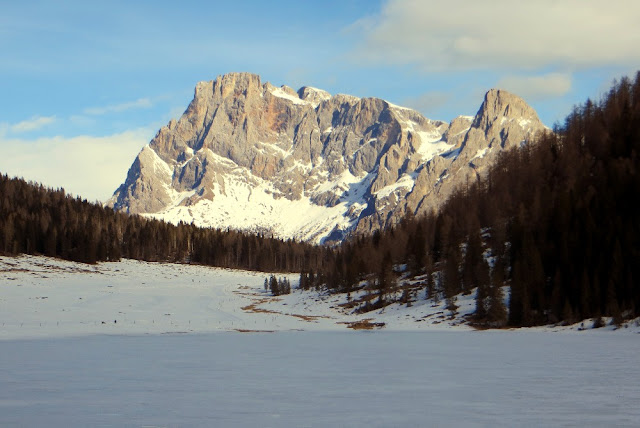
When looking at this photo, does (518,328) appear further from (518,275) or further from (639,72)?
(639,72)

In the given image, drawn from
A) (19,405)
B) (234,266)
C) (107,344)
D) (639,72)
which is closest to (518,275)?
(107,344)

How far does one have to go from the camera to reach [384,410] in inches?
418

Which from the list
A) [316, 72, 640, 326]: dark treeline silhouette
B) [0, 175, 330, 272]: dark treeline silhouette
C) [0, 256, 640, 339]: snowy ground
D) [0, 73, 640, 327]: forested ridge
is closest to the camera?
[0, 256, 640, 339]: snowy ground

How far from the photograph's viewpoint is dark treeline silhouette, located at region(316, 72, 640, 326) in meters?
49.7

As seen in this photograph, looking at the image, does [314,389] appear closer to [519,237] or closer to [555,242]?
[555,242]

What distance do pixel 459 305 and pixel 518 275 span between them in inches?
351

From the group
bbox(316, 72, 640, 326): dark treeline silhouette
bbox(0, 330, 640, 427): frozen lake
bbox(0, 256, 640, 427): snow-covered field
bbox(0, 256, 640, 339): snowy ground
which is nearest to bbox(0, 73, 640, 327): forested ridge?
bbox(316, 72, 640, 326): dark treeline silhouette

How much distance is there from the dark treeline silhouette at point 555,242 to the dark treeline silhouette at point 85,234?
7104 cm

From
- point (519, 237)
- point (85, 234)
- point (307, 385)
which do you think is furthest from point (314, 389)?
point (85, 234)

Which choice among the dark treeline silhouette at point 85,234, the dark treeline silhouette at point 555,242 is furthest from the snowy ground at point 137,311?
the dark treeline silhouette at point 85,234

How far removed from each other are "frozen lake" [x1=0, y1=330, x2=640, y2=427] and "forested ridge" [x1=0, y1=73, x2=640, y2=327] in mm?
30183

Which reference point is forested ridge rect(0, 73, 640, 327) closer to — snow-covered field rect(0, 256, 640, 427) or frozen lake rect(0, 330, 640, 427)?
snow-covered field rect(0, 256, 640, 427)

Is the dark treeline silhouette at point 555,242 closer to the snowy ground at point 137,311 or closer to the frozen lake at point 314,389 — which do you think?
the snowy ground at point 137,311

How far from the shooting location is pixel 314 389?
1324cm
